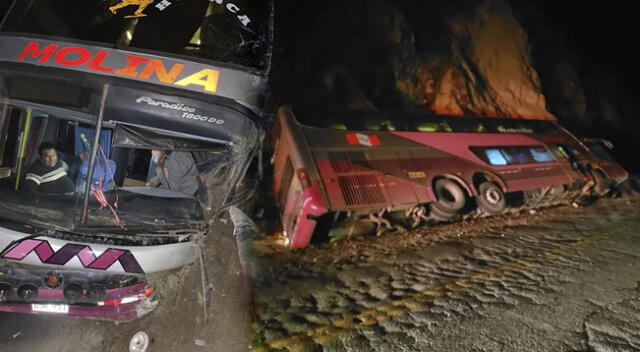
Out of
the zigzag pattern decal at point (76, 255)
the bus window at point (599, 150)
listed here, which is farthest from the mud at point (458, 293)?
the bus window at point (599, 150)

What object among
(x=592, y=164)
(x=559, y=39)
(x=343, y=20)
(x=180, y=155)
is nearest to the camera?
(x=180, y=155)

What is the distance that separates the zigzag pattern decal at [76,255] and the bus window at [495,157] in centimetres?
874

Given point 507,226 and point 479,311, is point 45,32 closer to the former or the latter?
point 479,311

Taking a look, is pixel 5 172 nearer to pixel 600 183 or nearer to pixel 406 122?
pixel 406 122

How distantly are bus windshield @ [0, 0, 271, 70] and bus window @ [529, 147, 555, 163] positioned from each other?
9434 millimetres

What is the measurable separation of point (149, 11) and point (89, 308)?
3.33m

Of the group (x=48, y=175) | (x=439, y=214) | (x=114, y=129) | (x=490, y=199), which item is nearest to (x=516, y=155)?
(x=490, y=199)

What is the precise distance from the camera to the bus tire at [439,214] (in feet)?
25.9

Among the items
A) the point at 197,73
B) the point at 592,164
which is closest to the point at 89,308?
the point at 197,73

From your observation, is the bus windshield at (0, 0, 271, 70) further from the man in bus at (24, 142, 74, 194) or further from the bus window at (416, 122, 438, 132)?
the bus window at (416, 122, 438, 132)

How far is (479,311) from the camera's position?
12.9ft

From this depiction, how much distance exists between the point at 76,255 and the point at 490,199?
28.0 feet

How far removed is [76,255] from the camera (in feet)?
9.86

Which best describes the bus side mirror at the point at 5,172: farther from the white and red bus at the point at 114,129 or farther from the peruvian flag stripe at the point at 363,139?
the peruvian flag stripe at the point at 363,139
